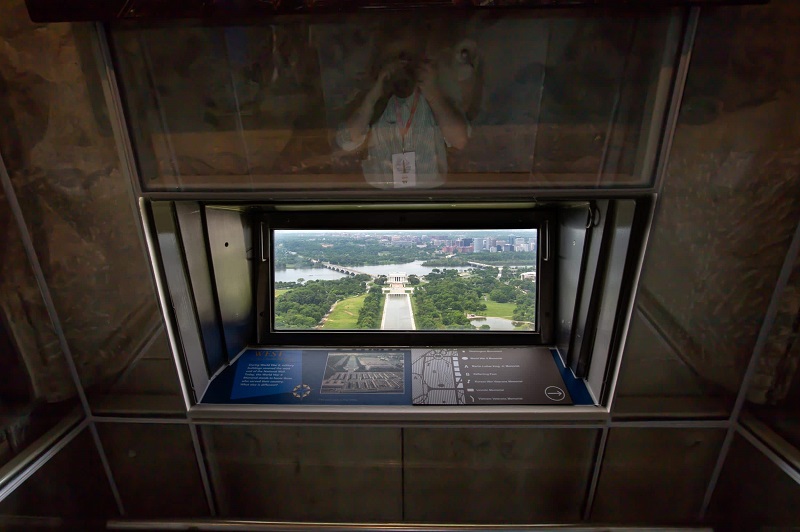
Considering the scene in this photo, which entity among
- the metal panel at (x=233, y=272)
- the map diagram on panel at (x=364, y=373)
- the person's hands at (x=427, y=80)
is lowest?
the map diagram on panel at (x=364, y=373)

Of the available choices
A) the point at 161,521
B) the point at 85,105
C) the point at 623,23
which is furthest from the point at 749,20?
the point at 161,521

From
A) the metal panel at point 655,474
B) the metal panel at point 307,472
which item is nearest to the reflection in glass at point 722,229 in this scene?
the metal panel at point 655,474

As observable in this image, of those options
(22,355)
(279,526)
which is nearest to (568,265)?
(279,526)

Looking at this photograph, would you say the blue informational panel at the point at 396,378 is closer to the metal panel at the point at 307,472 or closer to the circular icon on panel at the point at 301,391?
the circular icon on panel at the point at 301,391

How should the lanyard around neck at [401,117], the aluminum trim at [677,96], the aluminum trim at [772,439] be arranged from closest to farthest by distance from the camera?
the aluminum trim at [677,96] < the lanyard around neck at [401,117] < the aluminum trim at [772,439]

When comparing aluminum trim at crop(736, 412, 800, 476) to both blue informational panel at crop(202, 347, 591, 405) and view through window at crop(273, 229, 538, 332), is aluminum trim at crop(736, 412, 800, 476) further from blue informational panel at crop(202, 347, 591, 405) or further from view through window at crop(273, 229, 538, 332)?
view through window at crop(273, 229, 538, 332)

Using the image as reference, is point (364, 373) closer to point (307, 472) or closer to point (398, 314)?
point (398, 314)

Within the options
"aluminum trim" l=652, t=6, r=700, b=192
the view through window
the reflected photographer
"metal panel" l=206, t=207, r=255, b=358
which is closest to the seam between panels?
"metal panel" l=206, t=207, r=255, b=358

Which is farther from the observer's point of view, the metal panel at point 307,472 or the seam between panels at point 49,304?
the metal panel at point 307,472
